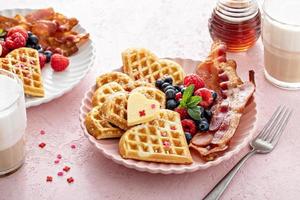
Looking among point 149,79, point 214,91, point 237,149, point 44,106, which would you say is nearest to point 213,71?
point 214,91

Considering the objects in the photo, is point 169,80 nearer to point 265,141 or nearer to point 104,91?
point 104,91

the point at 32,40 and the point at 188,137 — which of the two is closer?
the point at 188,137

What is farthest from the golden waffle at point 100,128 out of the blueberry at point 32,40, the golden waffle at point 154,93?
the blueberry at point 32,40

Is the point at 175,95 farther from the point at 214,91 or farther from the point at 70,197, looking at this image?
the point at 70,197

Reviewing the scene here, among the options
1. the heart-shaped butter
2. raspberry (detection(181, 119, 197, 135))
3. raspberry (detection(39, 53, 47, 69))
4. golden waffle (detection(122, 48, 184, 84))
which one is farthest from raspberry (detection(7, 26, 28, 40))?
raspberry (detection(181, 119, 197, 135))

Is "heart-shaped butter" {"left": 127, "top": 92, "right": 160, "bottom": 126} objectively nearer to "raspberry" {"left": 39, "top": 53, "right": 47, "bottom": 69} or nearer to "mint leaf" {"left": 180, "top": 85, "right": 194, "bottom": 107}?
"mint leaf" {"left": 180, "top": 85, "right": 194, "bottom": 107}

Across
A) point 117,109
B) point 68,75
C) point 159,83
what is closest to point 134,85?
point 159,83
